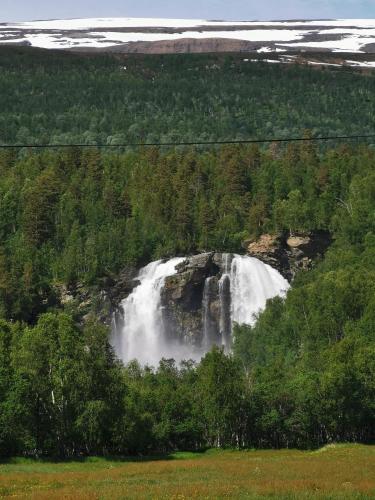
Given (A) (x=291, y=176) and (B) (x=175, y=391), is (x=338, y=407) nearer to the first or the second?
(B) (x=175, y=391)

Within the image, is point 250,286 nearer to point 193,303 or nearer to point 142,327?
point 193,303

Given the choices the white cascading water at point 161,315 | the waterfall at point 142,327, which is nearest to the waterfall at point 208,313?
the white cascading water at point 161,315

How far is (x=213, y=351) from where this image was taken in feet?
310

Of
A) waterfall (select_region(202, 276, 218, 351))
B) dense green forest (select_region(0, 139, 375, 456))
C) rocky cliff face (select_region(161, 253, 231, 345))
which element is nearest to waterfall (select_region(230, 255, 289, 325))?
rocky cliff face (select_region(161, 253, 231, 345))

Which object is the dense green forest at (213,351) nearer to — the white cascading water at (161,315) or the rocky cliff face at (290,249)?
the rocky cliff face at (290,249)

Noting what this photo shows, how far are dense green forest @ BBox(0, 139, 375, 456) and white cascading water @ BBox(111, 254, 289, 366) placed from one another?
18.6ft

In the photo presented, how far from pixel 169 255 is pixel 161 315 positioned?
1078 centimetres

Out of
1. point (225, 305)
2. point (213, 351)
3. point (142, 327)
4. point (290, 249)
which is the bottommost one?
point (142, 327)

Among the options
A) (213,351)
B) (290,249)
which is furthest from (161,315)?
(213,351)

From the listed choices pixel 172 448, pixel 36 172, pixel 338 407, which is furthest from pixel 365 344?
pixel 36 172

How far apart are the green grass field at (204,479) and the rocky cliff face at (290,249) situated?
8107 cm

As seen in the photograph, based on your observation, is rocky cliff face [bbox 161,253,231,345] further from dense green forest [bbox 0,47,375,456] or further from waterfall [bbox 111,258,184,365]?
dense green forest [bbox 0,47,375,456]

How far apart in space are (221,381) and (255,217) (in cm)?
7211

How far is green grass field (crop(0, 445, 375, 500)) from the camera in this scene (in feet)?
146
